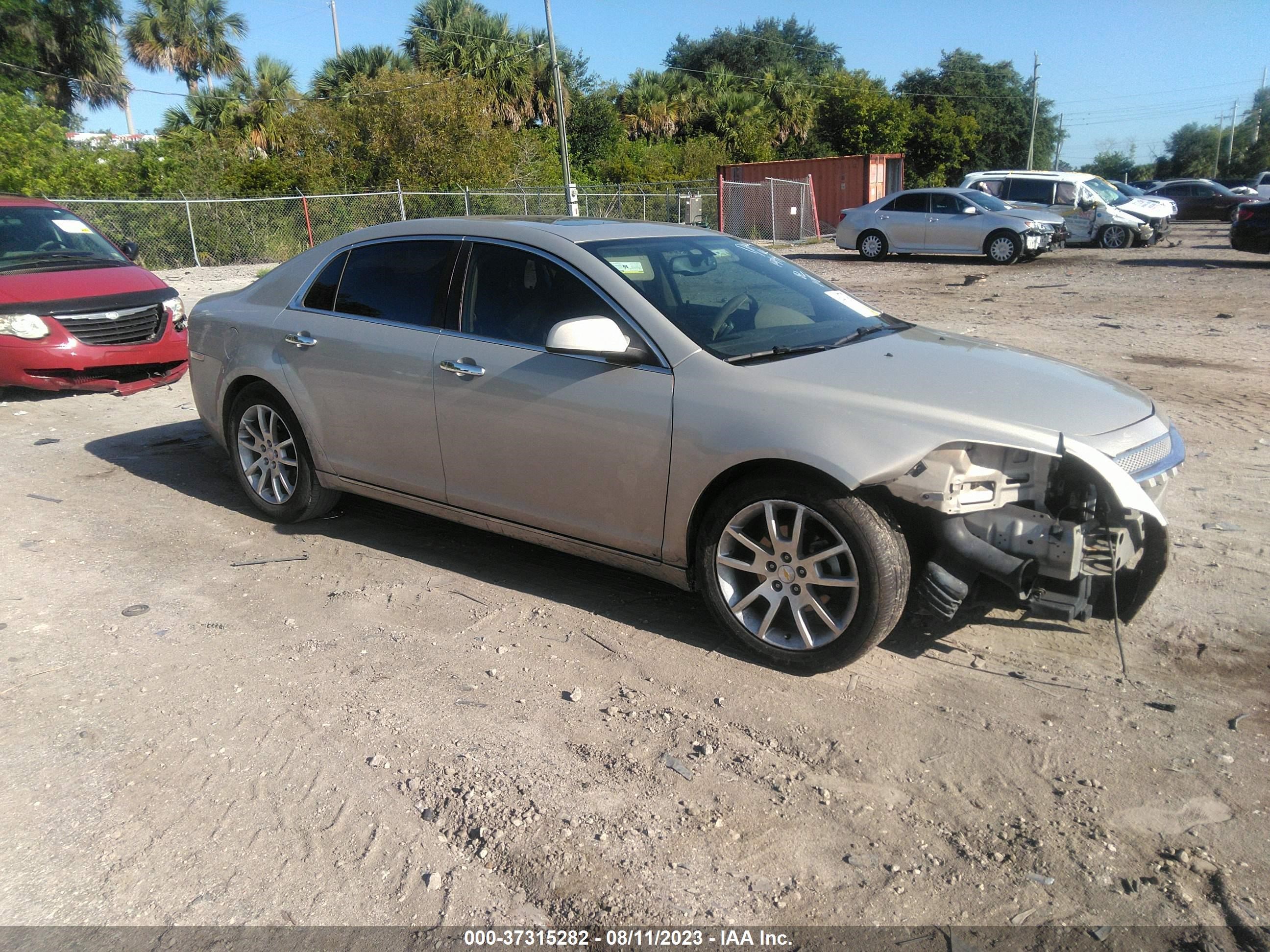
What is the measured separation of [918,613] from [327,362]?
3122 mm

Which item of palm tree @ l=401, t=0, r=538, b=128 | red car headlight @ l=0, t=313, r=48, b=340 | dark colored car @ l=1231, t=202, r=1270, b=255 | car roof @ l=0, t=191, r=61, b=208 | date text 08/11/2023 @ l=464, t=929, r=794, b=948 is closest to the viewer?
date text 08/11/2023 @ l=464, t=929, r=794, b=948

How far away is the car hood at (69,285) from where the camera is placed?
877cm

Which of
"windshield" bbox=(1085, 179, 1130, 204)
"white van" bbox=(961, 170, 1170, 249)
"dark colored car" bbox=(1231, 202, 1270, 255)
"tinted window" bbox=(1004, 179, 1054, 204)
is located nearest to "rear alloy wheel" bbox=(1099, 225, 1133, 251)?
"white van" bbox=(961, 170, 1170, 249)

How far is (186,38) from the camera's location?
51.2 metres

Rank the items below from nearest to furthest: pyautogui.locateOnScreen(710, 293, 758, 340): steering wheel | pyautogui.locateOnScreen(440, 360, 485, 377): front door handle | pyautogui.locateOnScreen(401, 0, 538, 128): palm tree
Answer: pyautogui.locateOnScreen(710, 293, 758, 340): steering wheel, pyautogui.locateOnScreen(440, 360, 485, 377): front door handle, pyautogui.locateOnScreen(401, 0, 538, 128): palm tree

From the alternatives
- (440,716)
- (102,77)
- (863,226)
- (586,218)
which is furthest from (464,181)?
(440,716)

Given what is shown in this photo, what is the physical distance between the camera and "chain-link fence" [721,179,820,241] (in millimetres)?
31609

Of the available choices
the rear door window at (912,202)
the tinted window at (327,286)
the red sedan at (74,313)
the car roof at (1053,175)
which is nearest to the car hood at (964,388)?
the tinted window at (327,286)

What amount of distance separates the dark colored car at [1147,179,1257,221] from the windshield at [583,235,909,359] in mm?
37023

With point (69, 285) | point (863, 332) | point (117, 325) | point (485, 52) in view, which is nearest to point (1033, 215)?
point (117, 325)

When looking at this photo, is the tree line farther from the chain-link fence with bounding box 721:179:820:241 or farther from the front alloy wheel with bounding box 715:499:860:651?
the front alloy wheel with bounding box 715:499:860:651

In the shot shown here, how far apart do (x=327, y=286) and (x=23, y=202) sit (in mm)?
6763

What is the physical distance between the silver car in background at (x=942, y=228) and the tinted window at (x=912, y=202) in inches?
0.4

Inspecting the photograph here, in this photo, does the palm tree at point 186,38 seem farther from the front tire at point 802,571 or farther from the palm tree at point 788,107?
Answer: the front tire at point 802,571
